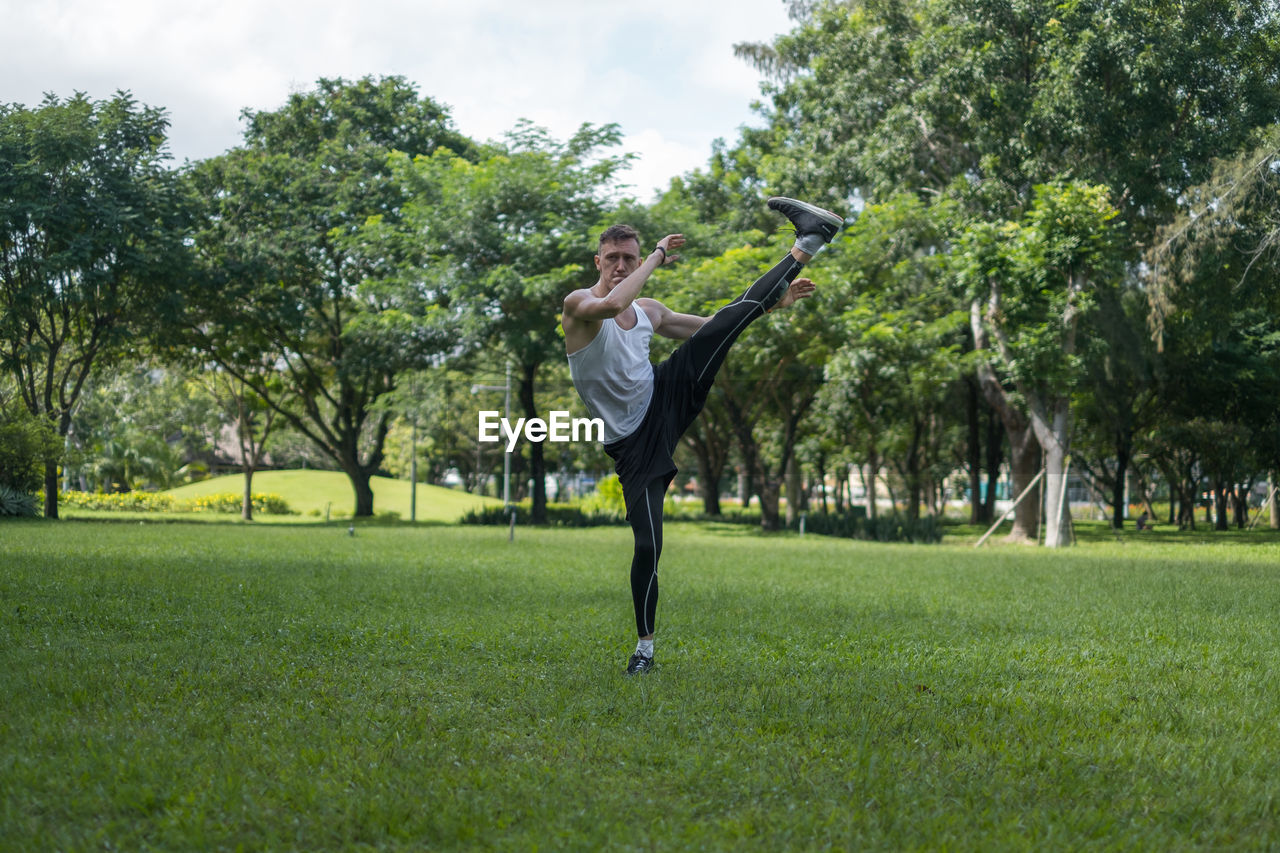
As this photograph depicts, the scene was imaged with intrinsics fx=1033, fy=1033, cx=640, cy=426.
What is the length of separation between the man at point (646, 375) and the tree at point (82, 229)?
20818 mm

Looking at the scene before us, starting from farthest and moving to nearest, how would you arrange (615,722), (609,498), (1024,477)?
(609,498)
(1024,477)
(615,722)

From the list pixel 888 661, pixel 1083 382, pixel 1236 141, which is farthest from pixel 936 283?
pixel 888 661

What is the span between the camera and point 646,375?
504 centimetres

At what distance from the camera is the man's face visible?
487cm

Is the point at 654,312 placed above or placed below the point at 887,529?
above

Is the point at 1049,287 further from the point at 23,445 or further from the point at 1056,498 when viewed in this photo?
the point at 23,445

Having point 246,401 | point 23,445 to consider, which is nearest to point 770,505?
point 246,401

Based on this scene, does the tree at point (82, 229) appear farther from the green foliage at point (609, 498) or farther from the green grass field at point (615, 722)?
the green grass field at point (615, 722)

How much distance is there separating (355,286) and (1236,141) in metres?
20.7

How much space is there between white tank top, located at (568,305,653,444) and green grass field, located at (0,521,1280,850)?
122 centimetres

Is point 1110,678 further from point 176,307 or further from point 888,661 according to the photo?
point 176,307

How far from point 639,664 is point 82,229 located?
22.4 m

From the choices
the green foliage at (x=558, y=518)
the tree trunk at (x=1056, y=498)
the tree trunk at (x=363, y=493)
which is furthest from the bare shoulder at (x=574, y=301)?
the tree trunk at (x=363, y=493)

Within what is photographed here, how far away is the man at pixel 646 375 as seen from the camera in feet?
16.1
